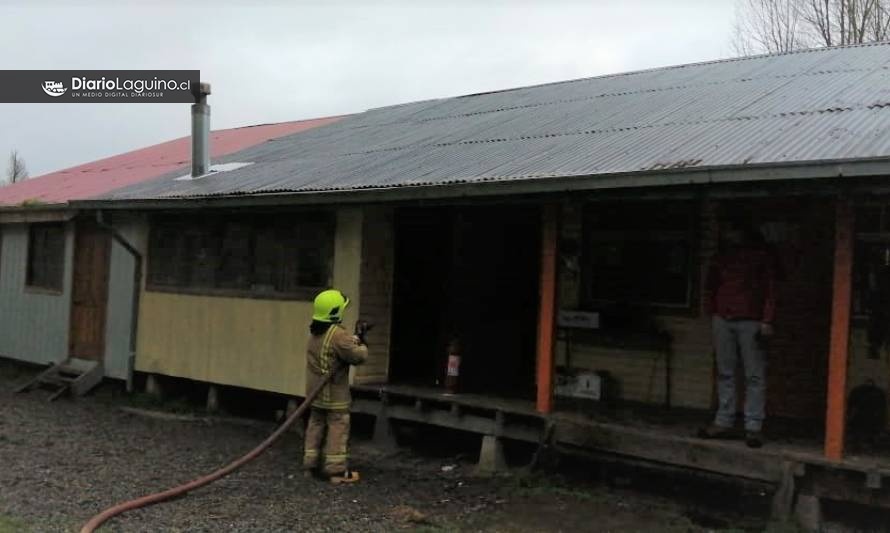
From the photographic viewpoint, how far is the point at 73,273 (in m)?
12.5

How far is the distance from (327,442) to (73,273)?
281 inches

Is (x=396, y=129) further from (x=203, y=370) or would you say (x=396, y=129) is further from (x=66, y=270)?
(x=66, y=270)

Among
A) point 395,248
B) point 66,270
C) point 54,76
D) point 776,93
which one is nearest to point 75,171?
point 54,76

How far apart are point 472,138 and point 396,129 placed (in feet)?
8.05

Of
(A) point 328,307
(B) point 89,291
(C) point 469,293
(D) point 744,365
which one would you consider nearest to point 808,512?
(D) point 744,365

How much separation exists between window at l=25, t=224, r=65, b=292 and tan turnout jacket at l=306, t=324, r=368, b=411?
7280mm

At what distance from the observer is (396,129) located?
11.5 metres

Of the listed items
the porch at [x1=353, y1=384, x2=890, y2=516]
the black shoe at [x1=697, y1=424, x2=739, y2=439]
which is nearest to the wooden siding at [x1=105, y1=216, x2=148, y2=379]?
the porch at [x1=353, y1=384, x2=890, y2=516]

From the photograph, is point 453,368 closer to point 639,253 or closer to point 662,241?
point 639,253

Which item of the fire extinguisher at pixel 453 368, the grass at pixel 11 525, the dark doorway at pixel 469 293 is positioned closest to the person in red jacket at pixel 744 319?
the fire extinguisher at pixel 453 368

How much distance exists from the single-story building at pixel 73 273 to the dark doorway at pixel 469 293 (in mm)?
4384

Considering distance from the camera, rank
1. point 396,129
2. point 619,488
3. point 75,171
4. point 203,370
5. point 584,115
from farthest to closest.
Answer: point 75,171 → point 396,129 → point 203,370 → point 584,115 → point 619,488

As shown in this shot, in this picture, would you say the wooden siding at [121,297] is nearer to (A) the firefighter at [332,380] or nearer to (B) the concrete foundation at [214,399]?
(B) the concrete foundation at [214,399]

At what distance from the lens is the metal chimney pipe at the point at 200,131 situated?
11.9 metres
